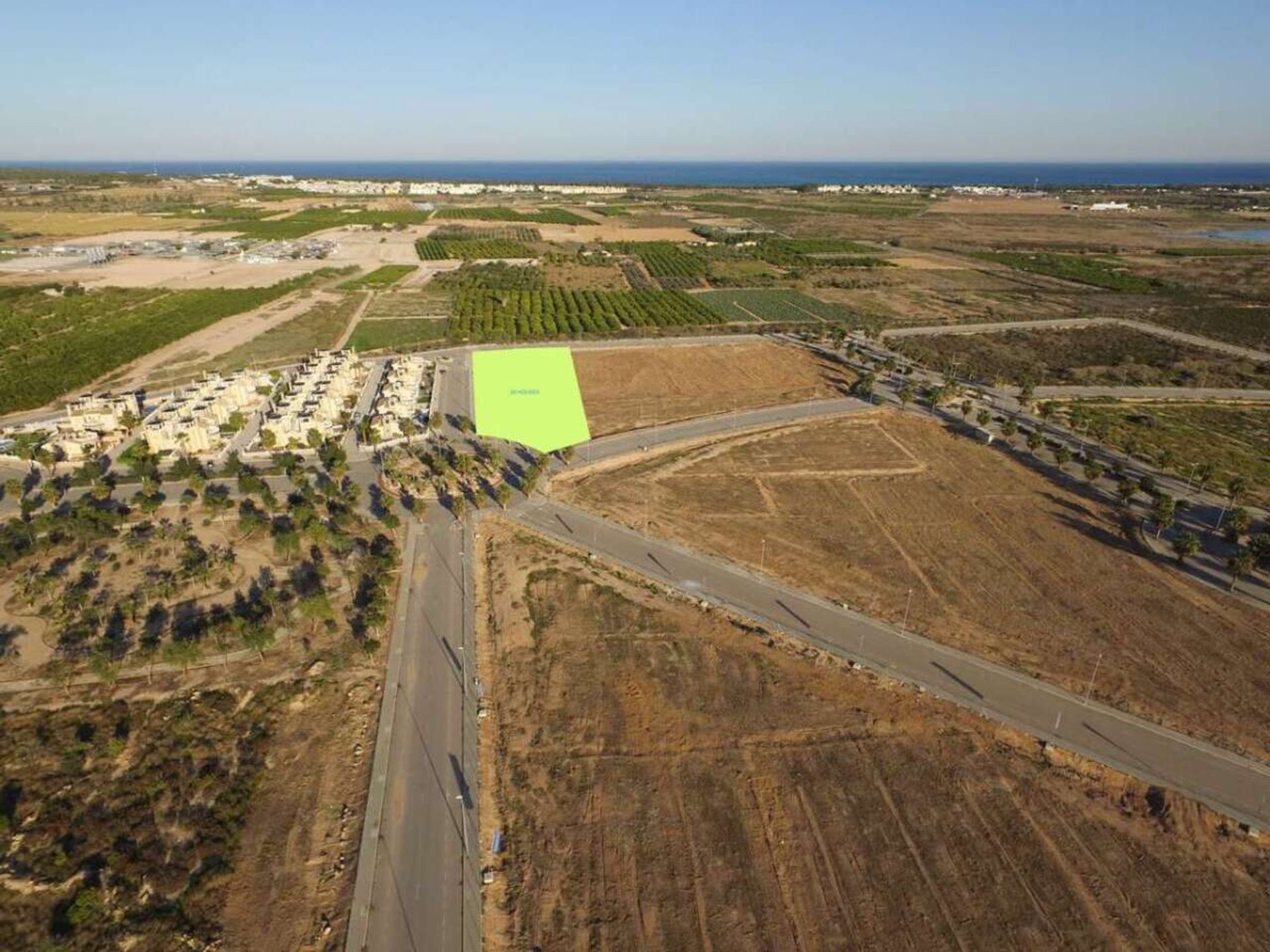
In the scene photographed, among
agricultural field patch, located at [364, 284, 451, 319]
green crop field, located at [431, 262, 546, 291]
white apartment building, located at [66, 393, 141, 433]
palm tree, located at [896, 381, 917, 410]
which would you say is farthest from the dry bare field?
palm tree, located at [896, 381, 917, 410]

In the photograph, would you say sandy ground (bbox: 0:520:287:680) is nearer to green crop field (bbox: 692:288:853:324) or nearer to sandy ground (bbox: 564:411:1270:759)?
sandy ground (bbox: 564:411:1270:759)

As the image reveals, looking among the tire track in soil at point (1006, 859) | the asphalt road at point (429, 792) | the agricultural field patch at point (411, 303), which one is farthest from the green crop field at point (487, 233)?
the tire track in soil at point (1006, 859)

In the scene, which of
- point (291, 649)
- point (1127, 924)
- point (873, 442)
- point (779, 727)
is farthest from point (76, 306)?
point (1127, 924)

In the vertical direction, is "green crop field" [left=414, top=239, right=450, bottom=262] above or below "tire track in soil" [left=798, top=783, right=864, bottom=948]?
above

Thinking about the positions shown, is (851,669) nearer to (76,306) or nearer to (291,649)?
(291,649)

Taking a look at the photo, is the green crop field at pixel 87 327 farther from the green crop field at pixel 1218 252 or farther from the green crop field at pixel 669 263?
the green crop field at pixel 1218 252

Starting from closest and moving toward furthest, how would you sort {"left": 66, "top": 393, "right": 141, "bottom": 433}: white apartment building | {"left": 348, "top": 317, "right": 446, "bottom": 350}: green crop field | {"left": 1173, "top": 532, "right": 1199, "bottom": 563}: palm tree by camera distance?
{"left": 1173, "top": 532, "right": 1199, "bottom": 563}: palm tree
{"left": 66, "top": 393, "right": 141, "bottom": 433}: white apartment building
{"left": 348, "top": 317, "right": 446, "bottom": 350}: green crop field
